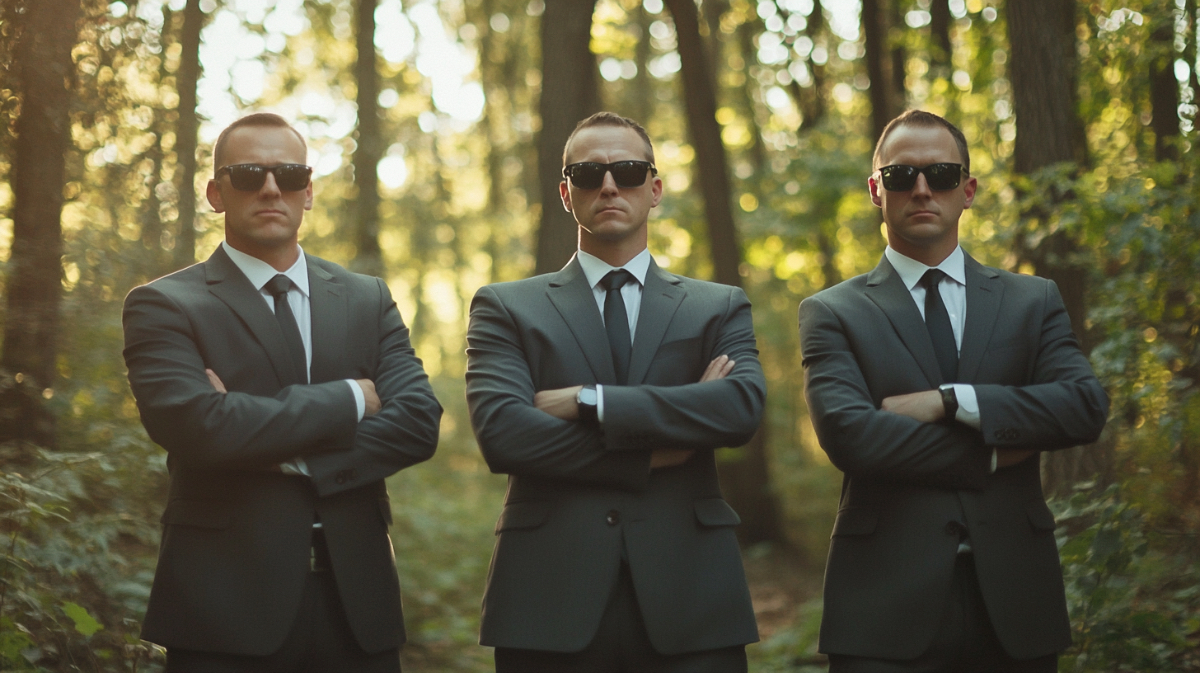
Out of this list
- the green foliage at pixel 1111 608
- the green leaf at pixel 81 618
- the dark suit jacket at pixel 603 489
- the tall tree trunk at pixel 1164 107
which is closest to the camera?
the dark suit jacket at pixel 603 489

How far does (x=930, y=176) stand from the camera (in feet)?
13.2

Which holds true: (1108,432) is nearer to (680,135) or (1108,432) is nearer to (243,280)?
(243,280)

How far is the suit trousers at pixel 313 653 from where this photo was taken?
347 cm

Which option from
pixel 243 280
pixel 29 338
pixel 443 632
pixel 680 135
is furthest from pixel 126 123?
pixel 680 135

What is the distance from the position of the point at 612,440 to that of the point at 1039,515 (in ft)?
5.31

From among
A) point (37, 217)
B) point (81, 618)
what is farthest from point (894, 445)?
point (37, 217)

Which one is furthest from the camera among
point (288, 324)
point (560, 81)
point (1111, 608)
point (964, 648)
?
point (560, 81)

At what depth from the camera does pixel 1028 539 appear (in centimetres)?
374

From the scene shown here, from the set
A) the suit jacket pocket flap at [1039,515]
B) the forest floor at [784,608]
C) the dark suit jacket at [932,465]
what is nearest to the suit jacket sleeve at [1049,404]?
the dark suit jacket at [932,465]

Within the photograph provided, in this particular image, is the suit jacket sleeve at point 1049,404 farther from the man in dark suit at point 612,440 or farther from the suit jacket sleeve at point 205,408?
the suit jacket sleeve at point 205,408

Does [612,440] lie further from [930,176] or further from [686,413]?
[930,176]

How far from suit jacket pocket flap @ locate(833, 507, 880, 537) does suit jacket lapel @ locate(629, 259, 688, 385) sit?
0.94m

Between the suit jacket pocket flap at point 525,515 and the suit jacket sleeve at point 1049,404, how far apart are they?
1.62 meters

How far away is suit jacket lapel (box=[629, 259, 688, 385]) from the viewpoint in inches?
154
